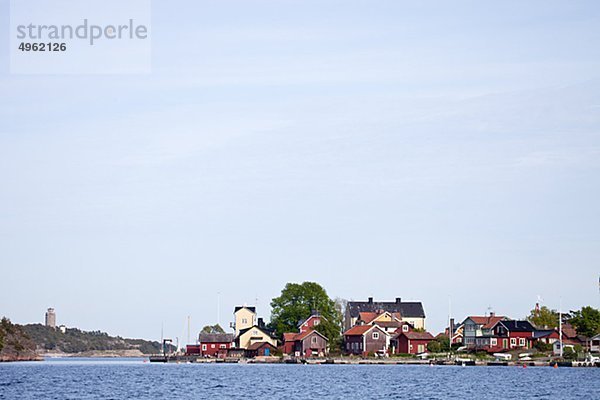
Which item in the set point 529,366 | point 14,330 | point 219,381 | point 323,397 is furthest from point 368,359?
point 14,330

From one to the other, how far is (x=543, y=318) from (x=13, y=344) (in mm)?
80562

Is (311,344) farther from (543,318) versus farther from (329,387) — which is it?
(329,387)

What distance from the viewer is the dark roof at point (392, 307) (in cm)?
13498

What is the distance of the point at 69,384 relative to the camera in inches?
2675

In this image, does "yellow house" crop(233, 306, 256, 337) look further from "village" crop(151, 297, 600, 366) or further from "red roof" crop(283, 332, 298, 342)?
"red roof" crop(283, 332, 298, 342)

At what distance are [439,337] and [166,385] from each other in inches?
2616

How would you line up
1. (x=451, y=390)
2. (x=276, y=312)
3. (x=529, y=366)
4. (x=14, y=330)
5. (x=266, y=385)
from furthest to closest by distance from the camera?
(x=14, y=330)
(x=276, y=312)
(x=529, y=366)
(x=266, y=385)
(x=451, y=390)

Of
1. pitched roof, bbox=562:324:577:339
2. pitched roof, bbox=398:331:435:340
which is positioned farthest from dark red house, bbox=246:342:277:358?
pitched roof, bbox=562:324:577:339

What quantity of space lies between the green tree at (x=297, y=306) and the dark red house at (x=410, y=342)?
33.1ft

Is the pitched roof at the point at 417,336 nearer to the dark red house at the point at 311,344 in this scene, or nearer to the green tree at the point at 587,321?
the dark red house at the point at 311,344

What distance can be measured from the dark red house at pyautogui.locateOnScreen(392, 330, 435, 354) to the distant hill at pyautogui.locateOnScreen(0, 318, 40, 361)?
61.7 meters

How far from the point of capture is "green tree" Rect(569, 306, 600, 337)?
118438mm

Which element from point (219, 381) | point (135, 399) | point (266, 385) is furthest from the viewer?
point (219, 381)

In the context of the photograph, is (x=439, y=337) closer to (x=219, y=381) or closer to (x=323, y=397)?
(x=219, y=381)
